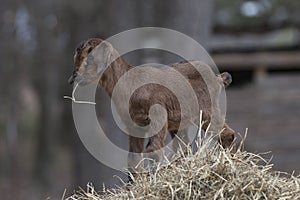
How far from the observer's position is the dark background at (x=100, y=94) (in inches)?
333

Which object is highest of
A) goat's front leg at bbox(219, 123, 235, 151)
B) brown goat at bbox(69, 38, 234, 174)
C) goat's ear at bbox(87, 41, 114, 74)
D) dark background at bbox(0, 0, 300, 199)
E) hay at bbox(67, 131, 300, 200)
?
goat's ear at bbox(87, 41, 114, 74)

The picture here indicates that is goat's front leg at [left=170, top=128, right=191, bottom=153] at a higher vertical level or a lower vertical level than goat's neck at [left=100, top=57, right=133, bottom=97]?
lower

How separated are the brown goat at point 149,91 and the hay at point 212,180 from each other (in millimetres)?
131

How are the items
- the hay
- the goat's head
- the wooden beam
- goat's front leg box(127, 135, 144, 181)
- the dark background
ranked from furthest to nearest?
the wooden beam < the dark background < goat's front leg box(127, 135, 144, 181) < the goat's head < the hay

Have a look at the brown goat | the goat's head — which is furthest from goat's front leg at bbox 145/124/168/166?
the goat's head

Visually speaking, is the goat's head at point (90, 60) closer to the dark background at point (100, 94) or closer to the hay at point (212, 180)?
the hay at point (212, 180)

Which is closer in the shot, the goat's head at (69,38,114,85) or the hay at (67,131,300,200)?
the hay at (67,131,300,200)

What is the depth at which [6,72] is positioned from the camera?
15859mm

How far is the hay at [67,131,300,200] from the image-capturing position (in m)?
2.23

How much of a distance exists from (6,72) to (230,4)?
200 inches

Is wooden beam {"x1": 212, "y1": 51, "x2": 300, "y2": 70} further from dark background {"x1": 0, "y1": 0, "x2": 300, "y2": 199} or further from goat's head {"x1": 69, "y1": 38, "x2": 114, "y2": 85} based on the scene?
goat's head {"x1": 69, "y1": 38, "x2": 114, "y2": 85}

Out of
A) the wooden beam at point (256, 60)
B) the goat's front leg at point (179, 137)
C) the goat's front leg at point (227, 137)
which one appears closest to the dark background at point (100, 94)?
the wooden beam at point (256, 60)

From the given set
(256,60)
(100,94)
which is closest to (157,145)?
(100,94)

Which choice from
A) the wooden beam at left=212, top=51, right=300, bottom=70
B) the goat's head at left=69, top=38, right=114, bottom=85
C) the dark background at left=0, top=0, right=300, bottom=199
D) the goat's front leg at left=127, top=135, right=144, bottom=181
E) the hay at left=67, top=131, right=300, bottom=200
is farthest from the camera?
the wooden beam at left=212, top=51, right=300, bottom=70
